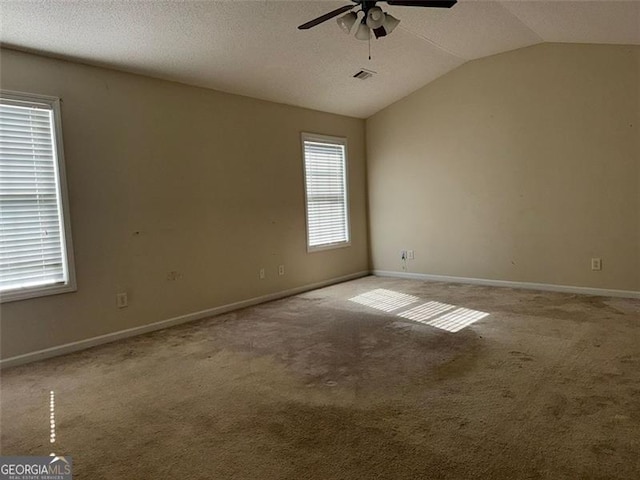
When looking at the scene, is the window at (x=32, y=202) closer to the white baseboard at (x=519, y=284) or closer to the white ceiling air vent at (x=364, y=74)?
the white ceiling air vent at (x=364, y=74)

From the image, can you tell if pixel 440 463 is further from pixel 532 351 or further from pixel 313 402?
pixel 532 351

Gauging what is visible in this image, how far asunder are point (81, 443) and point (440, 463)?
1.78 m

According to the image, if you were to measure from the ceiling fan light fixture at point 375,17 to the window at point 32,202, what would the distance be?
2587 millimetres

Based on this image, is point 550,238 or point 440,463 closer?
point 440,463

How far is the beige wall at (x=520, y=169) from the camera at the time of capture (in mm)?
4469

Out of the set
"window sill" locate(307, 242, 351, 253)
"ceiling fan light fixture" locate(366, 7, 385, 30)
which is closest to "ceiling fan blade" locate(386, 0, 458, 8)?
"ceiling fan light fixture" locate(366, 7, 385, 30)

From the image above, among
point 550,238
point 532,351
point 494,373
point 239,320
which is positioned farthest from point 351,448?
point 550,238

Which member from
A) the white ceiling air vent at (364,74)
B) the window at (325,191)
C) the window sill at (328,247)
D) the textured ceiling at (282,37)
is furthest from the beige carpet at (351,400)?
the white ceiling air vent at (364,74)

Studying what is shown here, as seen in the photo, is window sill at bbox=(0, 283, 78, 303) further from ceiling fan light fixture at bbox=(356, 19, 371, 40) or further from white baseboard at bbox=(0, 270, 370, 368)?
ceiling fan light fixture at bbox=(356, 19, 371, 40)

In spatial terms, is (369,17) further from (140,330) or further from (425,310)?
(140,330)

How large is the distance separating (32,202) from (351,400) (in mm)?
2917

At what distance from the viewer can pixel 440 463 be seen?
1.84 meters

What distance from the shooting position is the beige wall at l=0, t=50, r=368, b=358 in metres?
3.46

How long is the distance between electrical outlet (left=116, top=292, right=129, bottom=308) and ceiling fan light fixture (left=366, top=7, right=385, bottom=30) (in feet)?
10.1
